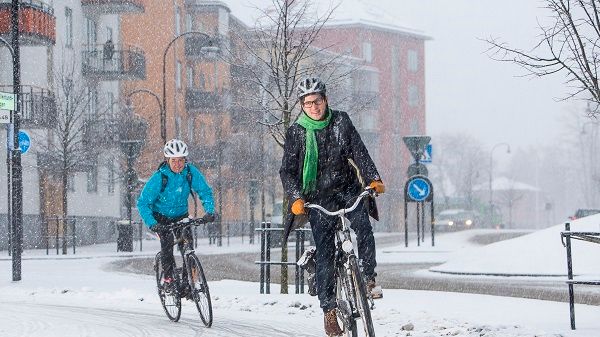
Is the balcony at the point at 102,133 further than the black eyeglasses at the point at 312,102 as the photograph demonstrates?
Yes

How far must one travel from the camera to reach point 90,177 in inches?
1857

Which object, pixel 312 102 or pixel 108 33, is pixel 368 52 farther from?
pixel 312 102

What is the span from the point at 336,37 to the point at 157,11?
42374 millimetres

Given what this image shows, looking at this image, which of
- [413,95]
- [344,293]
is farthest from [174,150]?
[413,95]

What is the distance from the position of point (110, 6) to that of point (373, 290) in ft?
136

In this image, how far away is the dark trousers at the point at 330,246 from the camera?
8.82 meters

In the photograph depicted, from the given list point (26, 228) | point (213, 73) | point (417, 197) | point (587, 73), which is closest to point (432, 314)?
point (587, 73)

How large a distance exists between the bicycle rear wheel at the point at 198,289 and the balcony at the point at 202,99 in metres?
47.4

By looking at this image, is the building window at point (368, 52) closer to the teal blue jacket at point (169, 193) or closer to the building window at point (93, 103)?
the building window at point (93, 103)

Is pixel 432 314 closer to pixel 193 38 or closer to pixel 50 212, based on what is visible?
pixel 50 212

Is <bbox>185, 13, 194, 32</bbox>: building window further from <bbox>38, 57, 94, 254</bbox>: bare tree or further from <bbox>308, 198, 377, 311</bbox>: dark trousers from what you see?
<bbox>308, 198, 377, 311</bbox>: dark trousers

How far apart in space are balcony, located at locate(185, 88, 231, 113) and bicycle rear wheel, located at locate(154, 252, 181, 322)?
1838 inches

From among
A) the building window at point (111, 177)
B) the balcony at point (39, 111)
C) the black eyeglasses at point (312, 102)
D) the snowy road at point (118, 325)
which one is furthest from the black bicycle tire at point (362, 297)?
the building window at point (111, 177)

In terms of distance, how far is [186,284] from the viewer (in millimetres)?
12234
